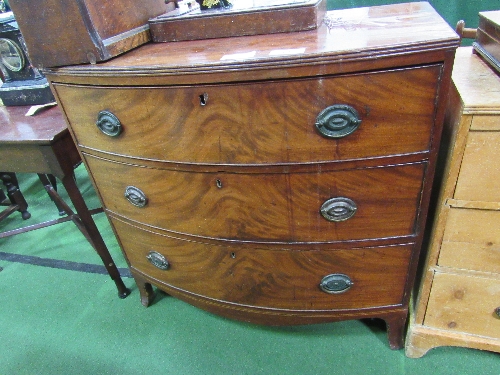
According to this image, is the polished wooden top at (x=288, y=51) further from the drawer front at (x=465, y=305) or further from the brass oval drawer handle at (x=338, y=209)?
the drawer front at (x=465, y=305)

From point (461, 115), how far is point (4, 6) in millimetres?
2218

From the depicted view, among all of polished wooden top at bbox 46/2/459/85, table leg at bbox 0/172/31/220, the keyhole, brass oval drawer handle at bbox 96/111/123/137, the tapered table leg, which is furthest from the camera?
table leg at bbox 0/172/31/220

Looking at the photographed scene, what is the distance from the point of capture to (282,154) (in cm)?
84

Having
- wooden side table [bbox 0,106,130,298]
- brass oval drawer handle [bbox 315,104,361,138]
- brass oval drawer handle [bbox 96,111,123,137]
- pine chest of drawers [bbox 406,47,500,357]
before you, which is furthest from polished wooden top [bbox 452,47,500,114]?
wooden side table [bbox 0,106,130,298]

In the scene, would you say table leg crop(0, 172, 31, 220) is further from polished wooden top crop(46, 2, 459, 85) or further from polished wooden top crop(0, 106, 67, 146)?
polished wooden top crop(46, 2, 459, 85)

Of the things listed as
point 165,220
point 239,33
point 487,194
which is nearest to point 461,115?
point 487,194

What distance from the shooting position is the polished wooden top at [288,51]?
70cm

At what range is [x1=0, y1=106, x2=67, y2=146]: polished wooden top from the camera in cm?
117

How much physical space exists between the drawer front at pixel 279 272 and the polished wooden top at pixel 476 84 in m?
0.41

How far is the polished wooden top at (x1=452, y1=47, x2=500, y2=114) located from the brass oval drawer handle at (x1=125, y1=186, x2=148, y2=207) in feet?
2.86

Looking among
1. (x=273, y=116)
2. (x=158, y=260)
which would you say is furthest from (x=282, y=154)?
(x=158, y=260)

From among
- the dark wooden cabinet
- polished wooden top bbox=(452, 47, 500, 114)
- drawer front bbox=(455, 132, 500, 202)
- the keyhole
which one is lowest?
drawer front bbox=(455, 132, 500, 202)

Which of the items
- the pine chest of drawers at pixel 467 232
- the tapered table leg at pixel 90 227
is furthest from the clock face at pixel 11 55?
the pine chest of drawers at pixel 467 232

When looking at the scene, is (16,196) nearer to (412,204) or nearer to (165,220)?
(165,220)
